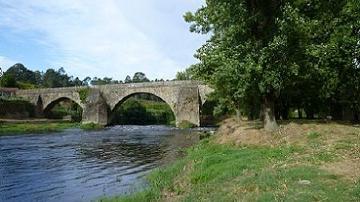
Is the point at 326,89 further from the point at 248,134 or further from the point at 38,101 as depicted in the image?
the point at 38,101

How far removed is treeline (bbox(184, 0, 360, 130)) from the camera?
2127 centimetres

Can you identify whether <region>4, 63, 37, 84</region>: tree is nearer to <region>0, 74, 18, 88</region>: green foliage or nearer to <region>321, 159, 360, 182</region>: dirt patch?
<region>0, 74, 18, 88</region>: green foliage

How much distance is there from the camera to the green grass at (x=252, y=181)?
10.5 m

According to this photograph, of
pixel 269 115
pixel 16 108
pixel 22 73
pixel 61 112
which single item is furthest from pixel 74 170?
pixel 22 73

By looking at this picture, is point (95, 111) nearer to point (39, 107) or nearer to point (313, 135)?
point (39, 107)

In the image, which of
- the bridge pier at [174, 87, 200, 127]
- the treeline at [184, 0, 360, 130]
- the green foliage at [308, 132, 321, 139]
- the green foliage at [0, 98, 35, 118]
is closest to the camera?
the green foliage at [308, 132, 321, 139]

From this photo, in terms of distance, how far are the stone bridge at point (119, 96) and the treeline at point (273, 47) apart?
3361 cm

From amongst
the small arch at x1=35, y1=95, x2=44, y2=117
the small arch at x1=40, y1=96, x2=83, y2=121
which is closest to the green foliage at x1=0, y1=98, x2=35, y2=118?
the small arch at x1=35, y1=95, x2=44, y2=117

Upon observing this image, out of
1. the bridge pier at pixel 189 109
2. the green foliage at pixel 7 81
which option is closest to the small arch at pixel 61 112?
the green foliage at pixel 7 81

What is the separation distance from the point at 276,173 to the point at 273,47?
30.6 feet

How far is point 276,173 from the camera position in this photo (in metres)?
12.6

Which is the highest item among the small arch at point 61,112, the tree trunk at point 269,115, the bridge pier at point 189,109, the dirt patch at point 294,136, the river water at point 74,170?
the small arch at point 61,112

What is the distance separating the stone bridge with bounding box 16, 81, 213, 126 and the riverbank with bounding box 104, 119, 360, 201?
137 ft

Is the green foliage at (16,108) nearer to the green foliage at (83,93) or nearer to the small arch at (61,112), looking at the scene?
the small arch at (61,112)
